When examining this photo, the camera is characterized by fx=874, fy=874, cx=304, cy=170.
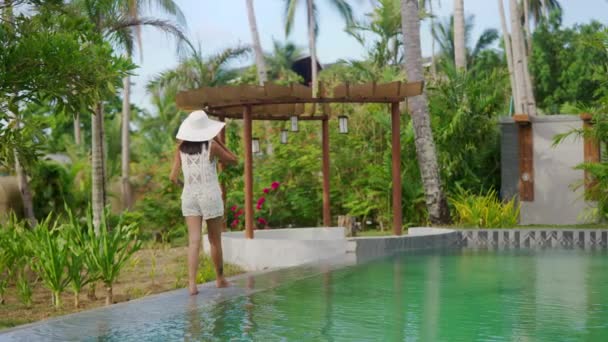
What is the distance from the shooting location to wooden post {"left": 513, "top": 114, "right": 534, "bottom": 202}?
54.2 feet

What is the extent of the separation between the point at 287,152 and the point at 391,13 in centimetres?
1413

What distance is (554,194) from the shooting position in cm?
1656

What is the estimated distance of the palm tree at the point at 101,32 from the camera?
15.7 meters

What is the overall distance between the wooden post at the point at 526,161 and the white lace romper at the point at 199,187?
10436 millimetres

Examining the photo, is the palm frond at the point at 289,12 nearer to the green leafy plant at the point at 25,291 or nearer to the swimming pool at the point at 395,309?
the swimming pool at the point at 395,309

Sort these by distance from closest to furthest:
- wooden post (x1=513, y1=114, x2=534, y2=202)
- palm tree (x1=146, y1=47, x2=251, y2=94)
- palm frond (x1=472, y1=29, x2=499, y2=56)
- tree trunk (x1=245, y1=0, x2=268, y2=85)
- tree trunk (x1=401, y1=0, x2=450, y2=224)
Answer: tree trunk (x1=401, y1=0, x2=450, y2=224) → wooden post (x1=513, y1=114, x2=534, y2=202) → tree trunk (x1=245, y1=0, x2=268, y2=85) → palm tree (x1=146, y1=47, x2=251, y2=94) → palm frond (x1=472, y1=29, x2=499, y2=56)

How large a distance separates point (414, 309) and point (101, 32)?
37.9ft

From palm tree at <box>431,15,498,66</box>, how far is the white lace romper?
38.8m

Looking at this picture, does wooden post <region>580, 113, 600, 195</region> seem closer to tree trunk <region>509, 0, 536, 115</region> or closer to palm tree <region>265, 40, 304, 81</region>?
tree trunk <region>509, 0, 536, 115</region>

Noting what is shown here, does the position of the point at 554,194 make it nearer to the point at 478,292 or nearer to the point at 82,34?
the point at 478,292

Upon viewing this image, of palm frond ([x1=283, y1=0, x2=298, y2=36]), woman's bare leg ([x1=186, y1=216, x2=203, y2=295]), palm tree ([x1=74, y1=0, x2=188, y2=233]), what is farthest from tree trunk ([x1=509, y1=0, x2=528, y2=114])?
woman's bare leg ([x1=186, y1=216, x2=203, y2=295])

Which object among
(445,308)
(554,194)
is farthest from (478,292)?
(554,194)

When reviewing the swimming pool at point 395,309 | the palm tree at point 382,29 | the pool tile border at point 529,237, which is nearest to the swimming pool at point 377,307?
the swimming pool at point 395,309

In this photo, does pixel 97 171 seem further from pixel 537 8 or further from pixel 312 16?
pixel 537 8
